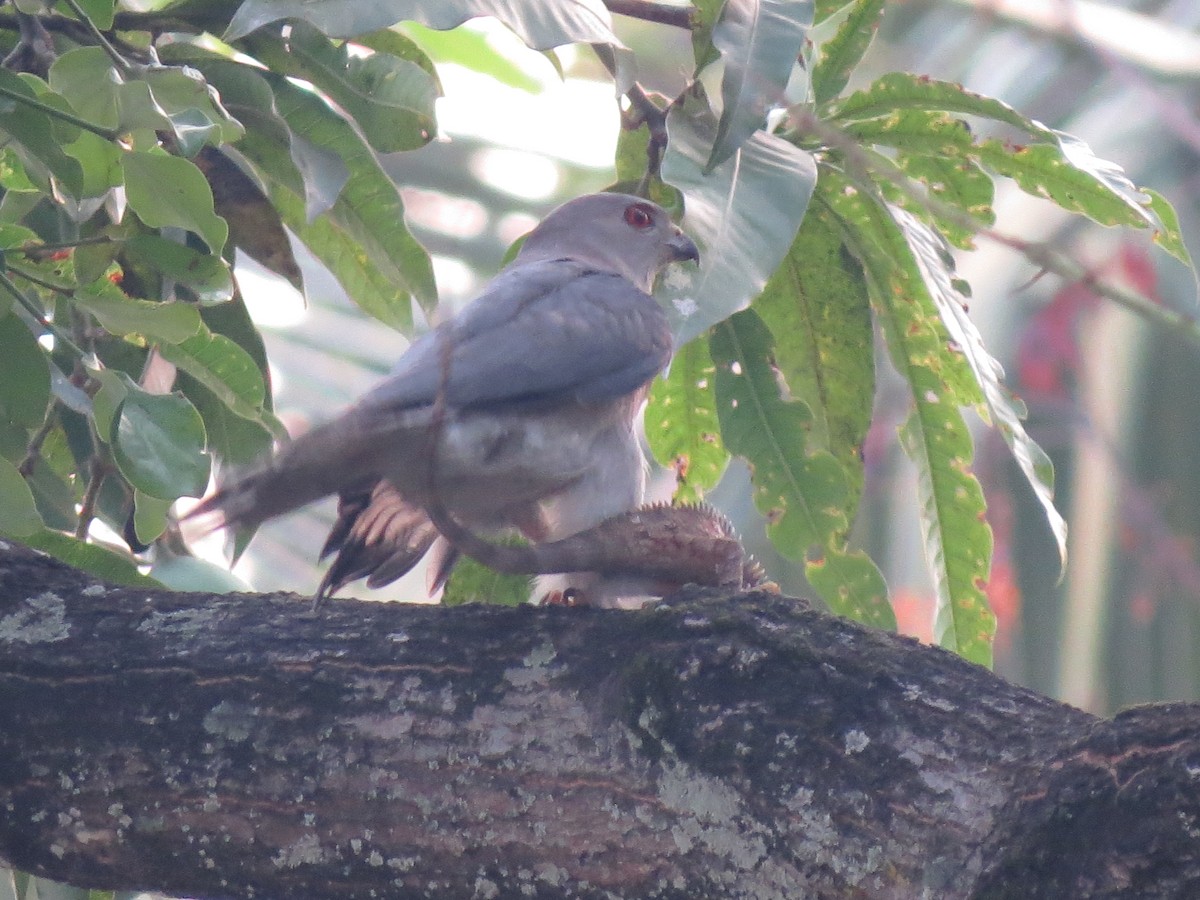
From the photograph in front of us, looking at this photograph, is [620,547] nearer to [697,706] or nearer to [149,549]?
[697,706]

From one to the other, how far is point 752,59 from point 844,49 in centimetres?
63

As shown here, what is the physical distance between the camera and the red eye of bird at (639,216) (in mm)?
3721

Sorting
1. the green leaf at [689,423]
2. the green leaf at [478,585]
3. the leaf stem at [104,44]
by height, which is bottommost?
the green leaf at [478,585]

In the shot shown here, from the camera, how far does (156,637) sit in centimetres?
222

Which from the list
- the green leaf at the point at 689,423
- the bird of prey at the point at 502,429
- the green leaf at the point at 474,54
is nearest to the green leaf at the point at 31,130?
the bird of prey at the point at 502,429

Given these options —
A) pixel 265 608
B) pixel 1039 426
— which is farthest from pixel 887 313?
pixel 1039 426

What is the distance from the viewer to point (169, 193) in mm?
2094

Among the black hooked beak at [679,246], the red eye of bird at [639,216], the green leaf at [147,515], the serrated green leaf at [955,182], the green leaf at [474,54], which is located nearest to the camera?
the green leaf at [147,515]

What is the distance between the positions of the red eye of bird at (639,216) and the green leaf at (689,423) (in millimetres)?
751

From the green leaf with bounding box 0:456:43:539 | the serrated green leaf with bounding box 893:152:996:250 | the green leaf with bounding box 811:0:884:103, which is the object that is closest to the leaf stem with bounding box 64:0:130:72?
the green leaf with bounding box 0:456:43:539

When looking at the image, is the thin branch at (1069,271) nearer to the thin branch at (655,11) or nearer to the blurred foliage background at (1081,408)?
the thin branch at (655,11)

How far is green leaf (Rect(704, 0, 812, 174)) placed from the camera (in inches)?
88.4

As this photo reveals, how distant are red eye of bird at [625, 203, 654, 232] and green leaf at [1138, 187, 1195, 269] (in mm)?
1404

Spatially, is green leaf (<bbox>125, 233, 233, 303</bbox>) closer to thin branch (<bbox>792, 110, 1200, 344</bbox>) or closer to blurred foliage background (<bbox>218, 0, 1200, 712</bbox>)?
thin branch (<bbox>792, 110, 1200, 344</bbox>)
